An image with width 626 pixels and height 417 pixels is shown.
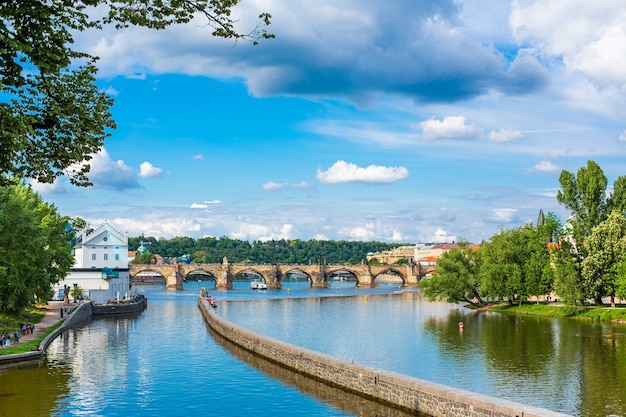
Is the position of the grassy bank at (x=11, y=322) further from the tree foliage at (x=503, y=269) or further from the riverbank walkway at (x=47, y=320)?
the tree foliage at (x=503, y=269)

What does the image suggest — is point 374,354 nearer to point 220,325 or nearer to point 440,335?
point 440,335

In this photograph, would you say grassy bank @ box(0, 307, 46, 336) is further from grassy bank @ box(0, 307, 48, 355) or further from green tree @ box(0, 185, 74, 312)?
green tree @ box(0, 185, 74, 312)

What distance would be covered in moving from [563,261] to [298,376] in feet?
147

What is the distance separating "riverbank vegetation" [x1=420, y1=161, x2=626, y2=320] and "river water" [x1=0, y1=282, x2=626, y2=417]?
527 centimetres

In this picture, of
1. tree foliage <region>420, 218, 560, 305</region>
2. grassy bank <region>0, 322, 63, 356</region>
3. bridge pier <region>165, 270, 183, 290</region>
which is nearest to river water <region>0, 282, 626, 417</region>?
grassy bank <region>0, 322, 63, 356</region>

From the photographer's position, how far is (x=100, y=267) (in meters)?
97.2

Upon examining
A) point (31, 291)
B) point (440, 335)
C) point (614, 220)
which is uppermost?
point (614, 220)

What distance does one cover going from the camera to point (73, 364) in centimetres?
4266

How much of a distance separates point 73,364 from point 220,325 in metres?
19.5

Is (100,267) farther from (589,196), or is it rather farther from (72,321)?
(589,196)

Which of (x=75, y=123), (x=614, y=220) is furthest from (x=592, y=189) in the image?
(x=75, y=123)

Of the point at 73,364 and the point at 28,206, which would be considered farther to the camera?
the point at 28,206

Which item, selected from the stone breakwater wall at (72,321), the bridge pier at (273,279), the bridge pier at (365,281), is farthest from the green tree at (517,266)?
the bridge pier at (365,281)

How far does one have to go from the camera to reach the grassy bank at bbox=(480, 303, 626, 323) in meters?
67.5
